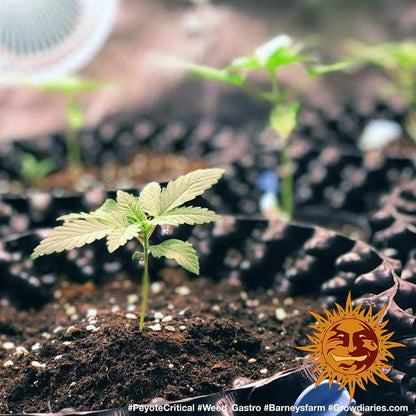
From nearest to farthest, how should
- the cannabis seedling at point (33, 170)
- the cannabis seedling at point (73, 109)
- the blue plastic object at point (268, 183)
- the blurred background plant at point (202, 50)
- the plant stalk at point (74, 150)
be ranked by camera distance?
the blue plastic object at point (268, 183)
the cannabis seedling at point (73, 109)
the cannabis seedling at point (33, 170)
the plant stalk at point (74, 150)
the blurred background plant at point (202, 50)

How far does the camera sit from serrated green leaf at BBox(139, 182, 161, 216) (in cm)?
95

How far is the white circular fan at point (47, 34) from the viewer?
177 centimetres

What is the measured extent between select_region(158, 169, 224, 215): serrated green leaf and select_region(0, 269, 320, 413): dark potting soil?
0.67ft

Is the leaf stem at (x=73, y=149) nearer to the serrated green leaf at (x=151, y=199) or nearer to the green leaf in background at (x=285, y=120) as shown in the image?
the green leaf in background at (x=285, y=120)

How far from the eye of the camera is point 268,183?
177 cm

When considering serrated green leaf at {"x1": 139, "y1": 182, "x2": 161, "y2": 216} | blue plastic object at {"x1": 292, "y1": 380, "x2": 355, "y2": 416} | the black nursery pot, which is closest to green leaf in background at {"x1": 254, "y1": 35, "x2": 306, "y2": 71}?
the black nursery pot

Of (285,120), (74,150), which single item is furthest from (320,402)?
(74,150)

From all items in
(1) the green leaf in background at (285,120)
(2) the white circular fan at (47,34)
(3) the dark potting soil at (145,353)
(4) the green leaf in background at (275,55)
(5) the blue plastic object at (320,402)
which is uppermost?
(2) the white circular fan at (47,34)

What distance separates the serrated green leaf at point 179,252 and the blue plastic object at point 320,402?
0.78ft

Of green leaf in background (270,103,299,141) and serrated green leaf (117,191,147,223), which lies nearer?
serrated green leaf (117,191,147,223)

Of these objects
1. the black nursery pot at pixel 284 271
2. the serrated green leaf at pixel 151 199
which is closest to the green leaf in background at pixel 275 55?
the black nursery pot at pixel 284 271

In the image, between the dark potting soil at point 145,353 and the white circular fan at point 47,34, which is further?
the white circular fan at point 47,34

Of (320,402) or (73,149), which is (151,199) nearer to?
(320,402)

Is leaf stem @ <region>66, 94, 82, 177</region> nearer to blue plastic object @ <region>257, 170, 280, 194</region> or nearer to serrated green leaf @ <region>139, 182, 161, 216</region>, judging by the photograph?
blue plastic object @ <region>257, 170, 280, 194</region>
